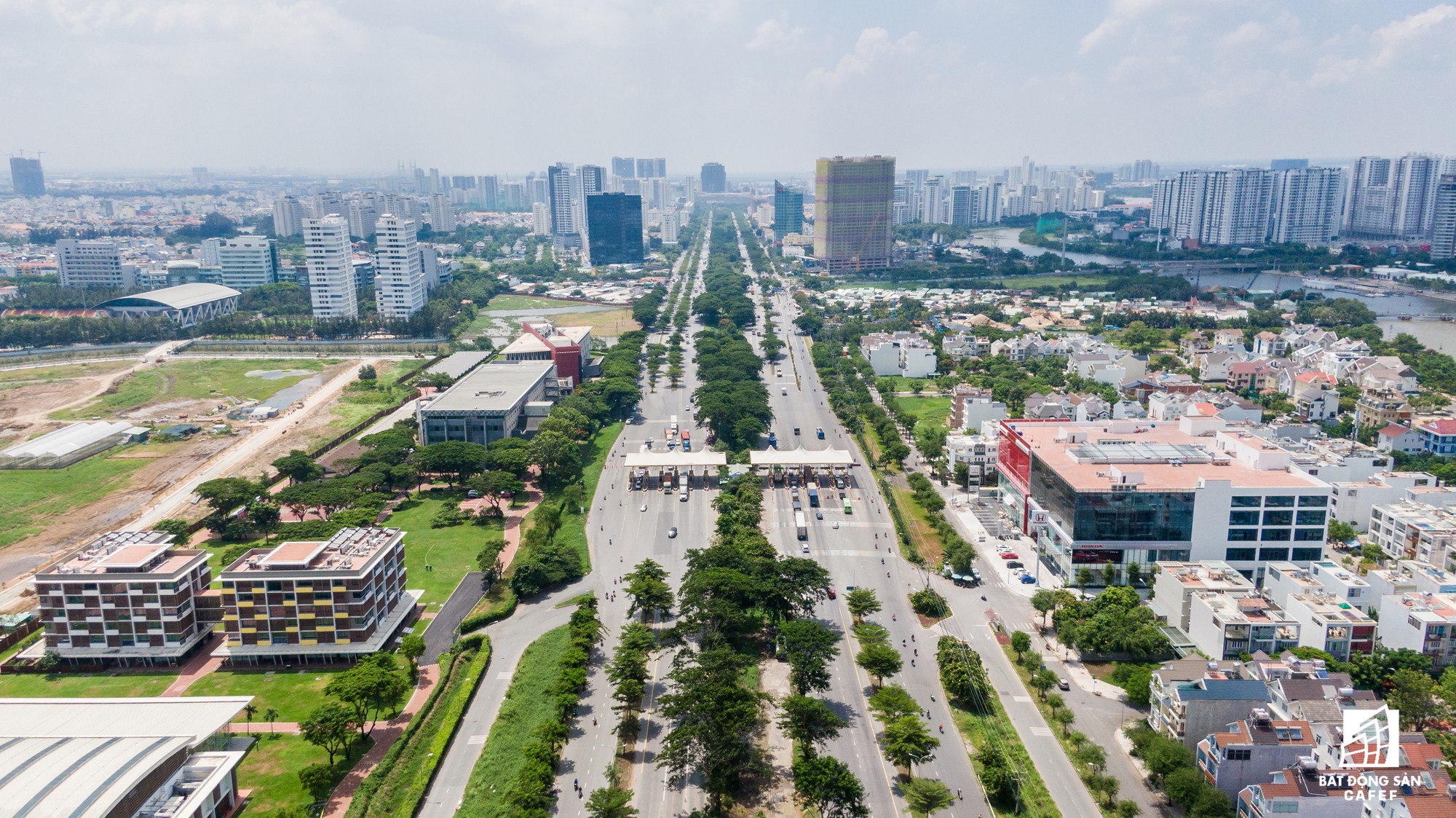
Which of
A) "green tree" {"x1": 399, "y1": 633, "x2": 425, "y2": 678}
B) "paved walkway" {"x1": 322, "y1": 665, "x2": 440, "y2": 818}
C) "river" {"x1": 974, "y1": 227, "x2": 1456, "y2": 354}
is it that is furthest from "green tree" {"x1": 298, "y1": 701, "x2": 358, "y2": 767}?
"river" {"x1": 974, "y1": 227, "x2": 1456, "y2": 354}

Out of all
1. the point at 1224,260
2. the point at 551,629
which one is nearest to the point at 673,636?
the point at 551,629

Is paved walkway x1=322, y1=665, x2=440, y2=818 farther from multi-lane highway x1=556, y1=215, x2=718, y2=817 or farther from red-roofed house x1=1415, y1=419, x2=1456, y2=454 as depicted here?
red-roofed house x1=1415, y1=419, x2=1456, y2=454

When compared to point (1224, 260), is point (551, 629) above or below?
below

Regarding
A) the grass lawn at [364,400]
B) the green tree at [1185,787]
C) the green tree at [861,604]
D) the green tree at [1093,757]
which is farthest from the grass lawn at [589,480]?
the green tree at [1185,787]

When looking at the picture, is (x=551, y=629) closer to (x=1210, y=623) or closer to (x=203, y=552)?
(x=203, y=552)

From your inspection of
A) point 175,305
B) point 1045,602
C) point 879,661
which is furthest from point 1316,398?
point 175,305

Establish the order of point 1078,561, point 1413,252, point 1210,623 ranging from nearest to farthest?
point 1210,623
point 1078,561
point 1413,252

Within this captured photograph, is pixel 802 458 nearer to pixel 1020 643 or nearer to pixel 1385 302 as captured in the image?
pixel 1020 643

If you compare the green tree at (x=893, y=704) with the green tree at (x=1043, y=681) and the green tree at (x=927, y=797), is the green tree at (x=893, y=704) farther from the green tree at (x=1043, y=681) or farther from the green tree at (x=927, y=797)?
the green tree at (x=1043, y=681)
